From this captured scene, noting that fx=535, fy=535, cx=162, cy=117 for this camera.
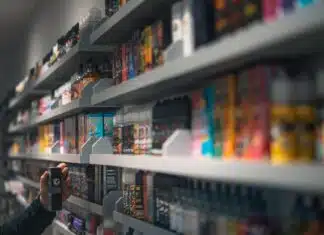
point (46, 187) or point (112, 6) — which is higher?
point (112, 6)

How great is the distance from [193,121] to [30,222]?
1937 mm

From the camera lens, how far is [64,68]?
156 inches

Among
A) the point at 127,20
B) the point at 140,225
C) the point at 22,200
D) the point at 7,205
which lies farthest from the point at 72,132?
the point at 7,205

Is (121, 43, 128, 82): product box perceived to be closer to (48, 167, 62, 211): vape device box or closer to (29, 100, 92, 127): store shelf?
(29, 100, 92, 127): store shelf

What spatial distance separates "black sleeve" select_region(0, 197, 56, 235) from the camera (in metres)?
3.40

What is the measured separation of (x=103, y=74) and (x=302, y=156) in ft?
7.02

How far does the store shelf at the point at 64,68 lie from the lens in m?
3.21

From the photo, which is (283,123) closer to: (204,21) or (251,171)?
(251,171)

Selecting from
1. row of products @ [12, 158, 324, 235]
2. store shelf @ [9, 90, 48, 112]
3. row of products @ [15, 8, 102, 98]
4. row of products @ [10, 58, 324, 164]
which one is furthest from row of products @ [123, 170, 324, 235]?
store shelf @ [9, 90, 48, 112]

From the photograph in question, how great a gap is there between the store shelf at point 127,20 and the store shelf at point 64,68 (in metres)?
0.13

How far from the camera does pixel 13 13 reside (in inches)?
267

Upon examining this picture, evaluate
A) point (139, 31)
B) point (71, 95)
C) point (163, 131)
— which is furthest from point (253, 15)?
point (71, 95)

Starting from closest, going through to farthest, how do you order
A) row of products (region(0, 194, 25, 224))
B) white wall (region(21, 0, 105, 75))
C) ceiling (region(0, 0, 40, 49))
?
white wall (region(21, 0, 105, 75)), ceiling (region(0, 0, 40, 49)), row of products (region(0, 194, 25, 224))

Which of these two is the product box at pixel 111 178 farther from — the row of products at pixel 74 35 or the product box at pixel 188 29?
the product box at pixel 188 29
